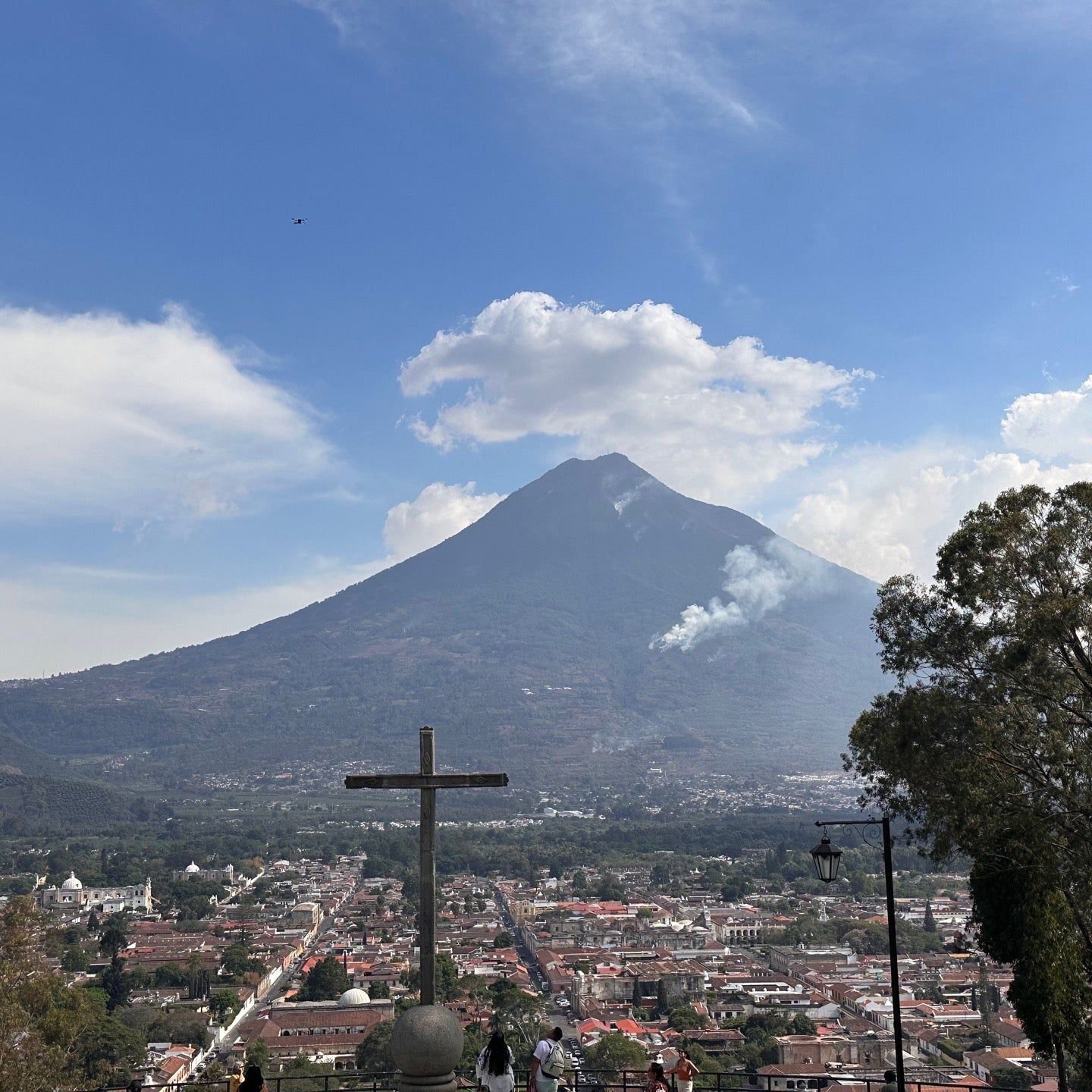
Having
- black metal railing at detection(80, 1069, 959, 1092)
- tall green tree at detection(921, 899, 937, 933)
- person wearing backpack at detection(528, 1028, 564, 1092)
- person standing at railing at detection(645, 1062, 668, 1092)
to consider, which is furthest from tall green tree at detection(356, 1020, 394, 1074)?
tall green tree at detection(921, 899, 937, 933)

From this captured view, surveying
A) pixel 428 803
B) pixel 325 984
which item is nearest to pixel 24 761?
pixel 325 984

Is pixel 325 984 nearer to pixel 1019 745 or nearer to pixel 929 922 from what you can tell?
pixel 929 922

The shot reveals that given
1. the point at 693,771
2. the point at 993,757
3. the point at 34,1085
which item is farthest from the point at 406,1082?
the point at 693,771

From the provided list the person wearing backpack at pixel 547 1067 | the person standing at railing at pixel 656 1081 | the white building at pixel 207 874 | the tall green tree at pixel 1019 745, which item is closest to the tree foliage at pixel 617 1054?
the tall green tree at pixel 1019 745

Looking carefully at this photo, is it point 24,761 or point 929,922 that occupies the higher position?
point 24,761

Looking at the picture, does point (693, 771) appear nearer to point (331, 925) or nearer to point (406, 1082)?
point (331, 925)

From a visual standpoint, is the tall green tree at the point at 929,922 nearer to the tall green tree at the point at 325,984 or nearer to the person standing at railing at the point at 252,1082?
the tall green tree at the point at 325,984

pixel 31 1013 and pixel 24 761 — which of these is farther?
pixel 24 761
